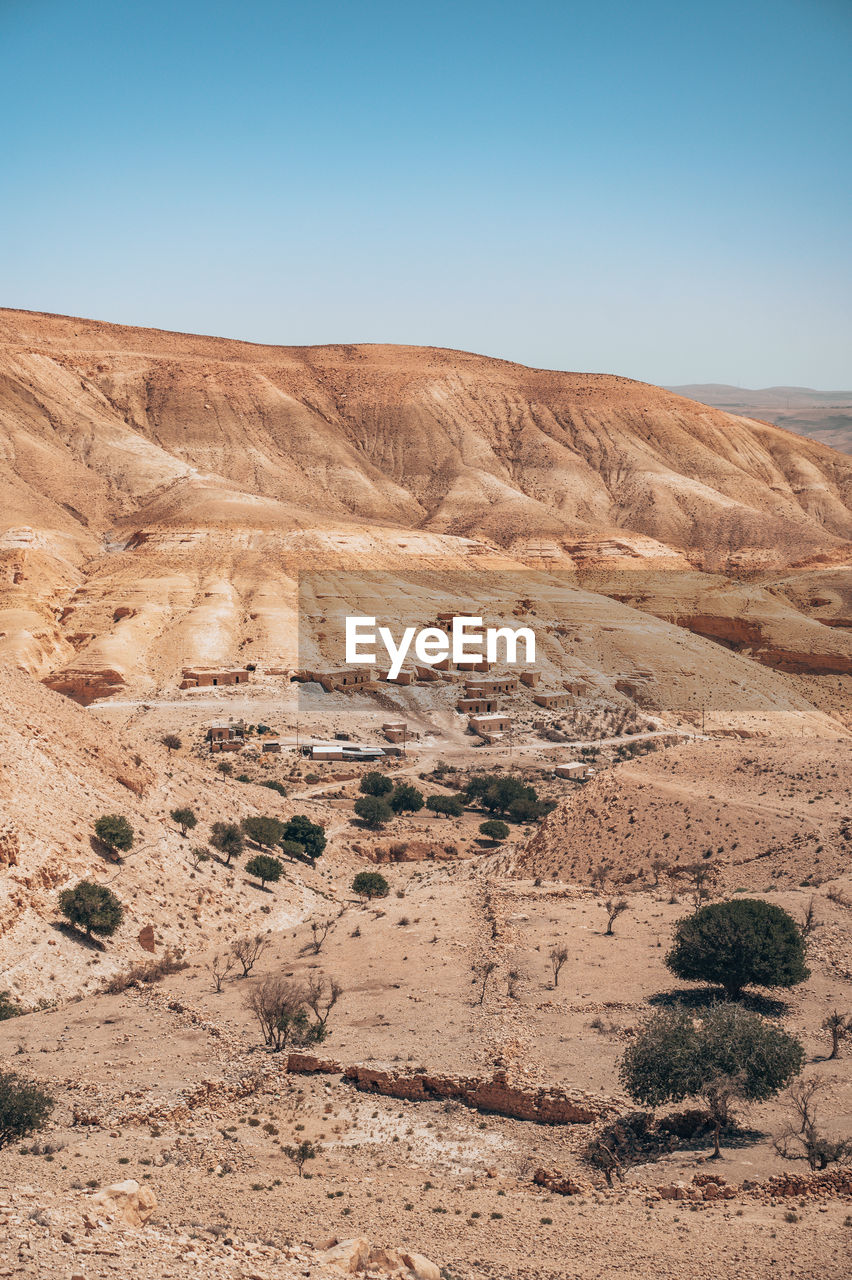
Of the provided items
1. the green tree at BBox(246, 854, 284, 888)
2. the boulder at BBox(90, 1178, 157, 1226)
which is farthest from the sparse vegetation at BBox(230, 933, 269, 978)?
the boulder at BBox(90, 1178, 157, 1226)

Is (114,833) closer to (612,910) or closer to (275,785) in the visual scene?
(612,910)

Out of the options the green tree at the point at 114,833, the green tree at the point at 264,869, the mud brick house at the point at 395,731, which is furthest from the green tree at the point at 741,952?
the mud brick house at the point at 395,731

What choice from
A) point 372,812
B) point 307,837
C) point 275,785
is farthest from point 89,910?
point 275,785

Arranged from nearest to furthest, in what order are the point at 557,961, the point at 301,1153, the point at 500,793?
the point at 301,1153 → the point at 557,961 → the point at 500,793

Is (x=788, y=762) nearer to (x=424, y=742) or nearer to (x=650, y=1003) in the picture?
(x=650, y=1003)

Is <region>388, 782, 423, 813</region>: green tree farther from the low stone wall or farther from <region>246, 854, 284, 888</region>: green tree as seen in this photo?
the low stone wall
